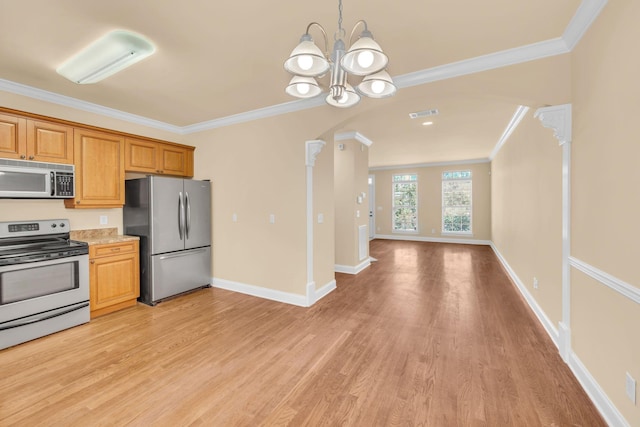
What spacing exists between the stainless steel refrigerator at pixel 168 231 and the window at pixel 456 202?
7.80m

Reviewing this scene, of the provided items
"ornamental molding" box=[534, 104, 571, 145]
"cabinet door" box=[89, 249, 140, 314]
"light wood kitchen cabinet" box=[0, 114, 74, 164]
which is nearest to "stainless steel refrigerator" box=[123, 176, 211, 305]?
"cabinet door" box=[89, 249, 140, 314]

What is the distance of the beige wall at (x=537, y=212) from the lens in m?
2.66

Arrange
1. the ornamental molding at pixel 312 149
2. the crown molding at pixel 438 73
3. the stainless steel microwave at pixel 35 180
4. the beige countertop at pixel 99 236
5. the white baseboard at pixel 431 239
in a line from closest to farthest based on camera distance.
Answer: the crown molding at pixel 438 73 → the stainless steel microwave at pixel 35 180 → the beige countertop at pixel 99 236 → the ornamental molding at pixel 312 149 → the white baseboard at pixel 431 239

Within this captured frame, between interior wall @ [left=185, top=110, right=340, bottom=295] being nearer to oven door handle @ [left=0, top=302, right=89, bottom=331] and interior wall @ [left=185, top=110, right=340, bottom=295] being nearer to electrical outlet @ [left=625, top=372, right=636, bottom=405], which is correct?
oven door handle @ [left=0, top=302, right=89, bottom=331]

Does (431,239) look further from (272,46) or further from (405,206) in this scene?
(272,46)

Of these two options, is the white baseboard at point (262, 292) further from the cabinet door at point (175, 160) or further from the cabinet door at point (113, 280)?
the cabinet door at point (175, 160)

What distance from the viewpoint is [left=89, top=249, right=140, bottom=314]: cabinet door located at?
10.5 feet

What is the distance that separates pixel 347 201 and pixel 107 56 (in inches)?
156

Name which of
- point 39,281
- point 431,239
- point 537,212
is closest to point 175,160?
point 39,281

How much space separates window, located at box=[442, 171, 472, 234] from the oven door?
9.28 meters

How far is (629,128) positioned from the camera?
1505 mm

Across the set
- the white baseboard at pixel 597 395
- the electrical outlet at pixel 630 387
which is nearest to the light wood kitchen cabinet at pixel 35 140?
the electrical outlet at pixel 630 387

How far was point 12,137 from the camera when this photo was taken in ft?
9.23

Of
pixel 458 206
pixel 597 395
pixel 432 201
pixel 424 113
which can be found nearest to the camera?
pixel 597 395
